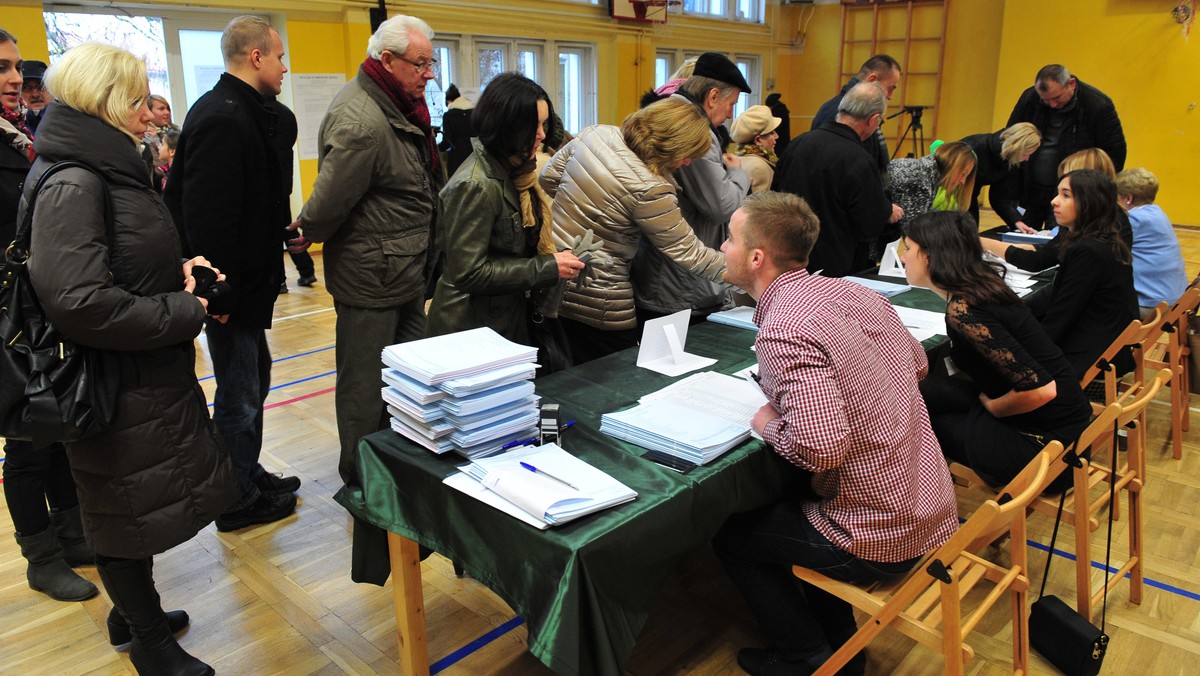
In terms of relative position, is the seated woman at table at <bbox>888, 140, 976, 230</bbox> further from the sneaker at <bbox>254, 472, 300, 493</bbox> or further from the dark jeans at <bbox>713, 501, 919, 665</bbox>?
the sneaker at <bbox>254, 472, 300, 493</bbox>

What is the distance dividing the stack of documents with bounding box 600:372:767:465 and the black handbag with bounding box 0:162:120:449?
A: 1.11 metres

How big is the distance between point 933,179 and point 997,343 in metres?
2.14

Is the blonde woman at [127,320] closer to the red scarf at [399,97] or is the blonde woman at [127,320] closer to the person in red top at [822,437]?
the red scarf at [399,97]

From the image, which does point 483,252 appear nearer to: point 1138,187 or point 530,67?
point 1138,187

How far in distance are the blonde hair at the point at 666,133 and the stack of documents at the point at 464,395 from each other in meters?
1.07

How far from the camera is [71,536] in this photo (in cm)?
254

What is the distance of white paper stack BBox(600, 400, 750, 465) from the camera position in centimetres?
171

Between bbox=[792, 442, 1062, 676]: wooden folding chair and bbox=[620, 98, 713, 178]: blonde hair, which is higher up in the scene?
bbox=[620, 98, 713, 178]: blonde hair

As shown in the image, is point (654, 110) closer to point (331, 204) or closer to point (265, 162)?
point (331, 204)

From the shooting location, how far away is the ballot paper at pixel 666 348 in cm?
231

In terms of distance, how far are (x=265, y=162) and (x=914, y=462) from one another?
2.08 m

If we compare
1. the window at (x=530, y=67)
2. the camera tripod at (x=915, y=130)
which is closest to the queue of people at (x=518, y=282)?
the window at (x=530, y=67)

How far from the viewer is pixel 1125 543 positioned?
2.72 meters

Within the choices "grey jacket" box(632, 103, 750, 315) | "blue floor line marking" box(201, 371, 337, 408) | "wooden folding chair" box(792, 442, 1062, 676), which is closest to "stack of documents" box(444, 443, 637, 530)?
"wooden folding chair" box(792, 442, 1062, 676)
